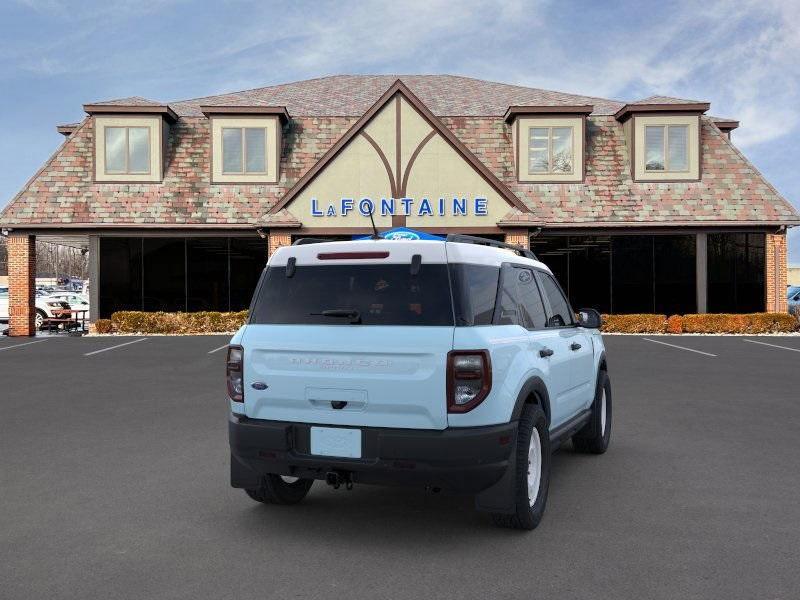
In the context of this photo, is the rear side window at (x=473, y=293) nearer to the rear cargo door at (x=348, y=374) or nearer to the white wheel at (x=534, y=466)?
the rear cargo door at (x=348, y=374)

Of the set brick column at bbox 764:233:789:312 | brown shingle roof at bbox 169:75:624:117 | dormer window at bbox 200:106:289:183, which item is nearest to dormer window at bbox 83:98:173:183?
dormer window at bbox 200:106:289:183

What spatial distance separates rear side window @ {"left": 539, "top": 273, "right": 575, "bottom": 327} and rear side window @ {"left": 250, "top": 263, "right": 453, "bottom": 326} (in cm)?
159

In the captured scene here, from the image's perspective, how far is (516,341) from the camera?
491cm

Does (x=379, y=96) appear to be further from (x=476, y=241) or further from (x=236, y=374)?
(x=236, y=374)

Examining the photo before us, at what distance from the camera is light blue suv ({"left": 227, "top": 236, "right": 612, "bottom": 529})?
4426mm

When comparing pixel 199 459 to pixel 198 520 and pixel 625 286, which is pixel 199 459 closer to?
pixel 198 520

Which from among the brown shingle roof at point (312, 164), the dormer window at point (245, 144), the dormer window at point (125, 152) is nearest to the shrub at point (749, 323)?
the brown shingle roof at point (312, 164)

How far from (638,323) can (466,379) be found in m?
20.8

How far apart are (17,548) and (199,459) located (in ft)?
7.81

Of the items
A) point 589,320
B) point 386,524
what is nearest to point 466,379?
point 386,524

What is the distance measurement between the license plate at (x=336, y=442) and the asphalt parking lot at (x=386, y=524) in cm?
60

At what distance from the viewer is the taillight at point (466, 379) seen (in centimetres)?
440

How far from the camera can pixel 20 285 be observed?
2352cm

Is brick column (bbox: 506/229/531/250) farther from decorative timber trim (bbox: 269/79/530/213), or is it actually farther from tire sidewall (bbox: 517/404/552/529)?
tire sidewall (bbox: 517/404/552/529)
